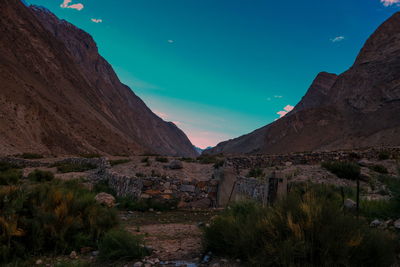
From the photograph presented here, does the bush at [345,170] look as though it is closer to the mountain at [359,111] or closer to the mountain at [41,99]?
the mountain at [41,99]

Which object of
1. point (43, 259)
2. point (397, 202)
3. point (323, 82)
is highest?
point (323, 82)

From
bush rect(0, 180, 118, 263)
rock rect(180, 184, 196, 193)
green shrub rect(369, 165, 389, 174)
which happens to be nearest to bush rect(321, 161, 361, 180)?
green shrub rect(369, 165, 389, 174)

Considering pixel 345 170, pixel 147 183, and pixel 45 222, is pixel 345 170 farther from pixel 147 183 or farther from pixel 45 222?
pixel 45 222

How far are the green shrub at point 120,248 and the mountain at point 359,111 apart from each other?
4875cm

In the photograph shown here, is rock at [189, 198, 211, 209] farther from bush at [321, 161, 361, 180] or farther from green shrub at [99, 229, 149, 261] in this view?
bush at [321, 161, 361, 180]

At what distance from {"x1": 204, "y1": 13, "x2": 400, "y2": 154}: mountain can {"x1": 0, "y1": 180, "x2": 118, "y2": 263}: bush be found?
48.8 m

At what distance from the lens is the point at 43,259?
402 centimetres

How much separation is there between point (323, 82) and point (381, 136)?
156 ft

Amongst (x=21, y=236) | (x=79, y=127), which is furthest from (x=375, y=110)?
(x=21, y=236)

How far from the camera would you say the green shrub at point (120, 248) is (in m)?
4.04

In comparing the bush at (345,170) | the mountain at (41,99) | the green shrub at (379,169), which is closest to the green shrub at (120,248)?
the bush at (345,170)

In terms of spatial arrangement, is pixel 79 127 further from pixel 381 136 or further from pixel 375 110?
pixel 375 110

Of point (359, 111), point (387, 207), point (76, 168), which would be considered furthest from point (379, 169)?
point (359, 111)

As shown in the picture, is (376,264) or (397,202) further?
(397,202)
